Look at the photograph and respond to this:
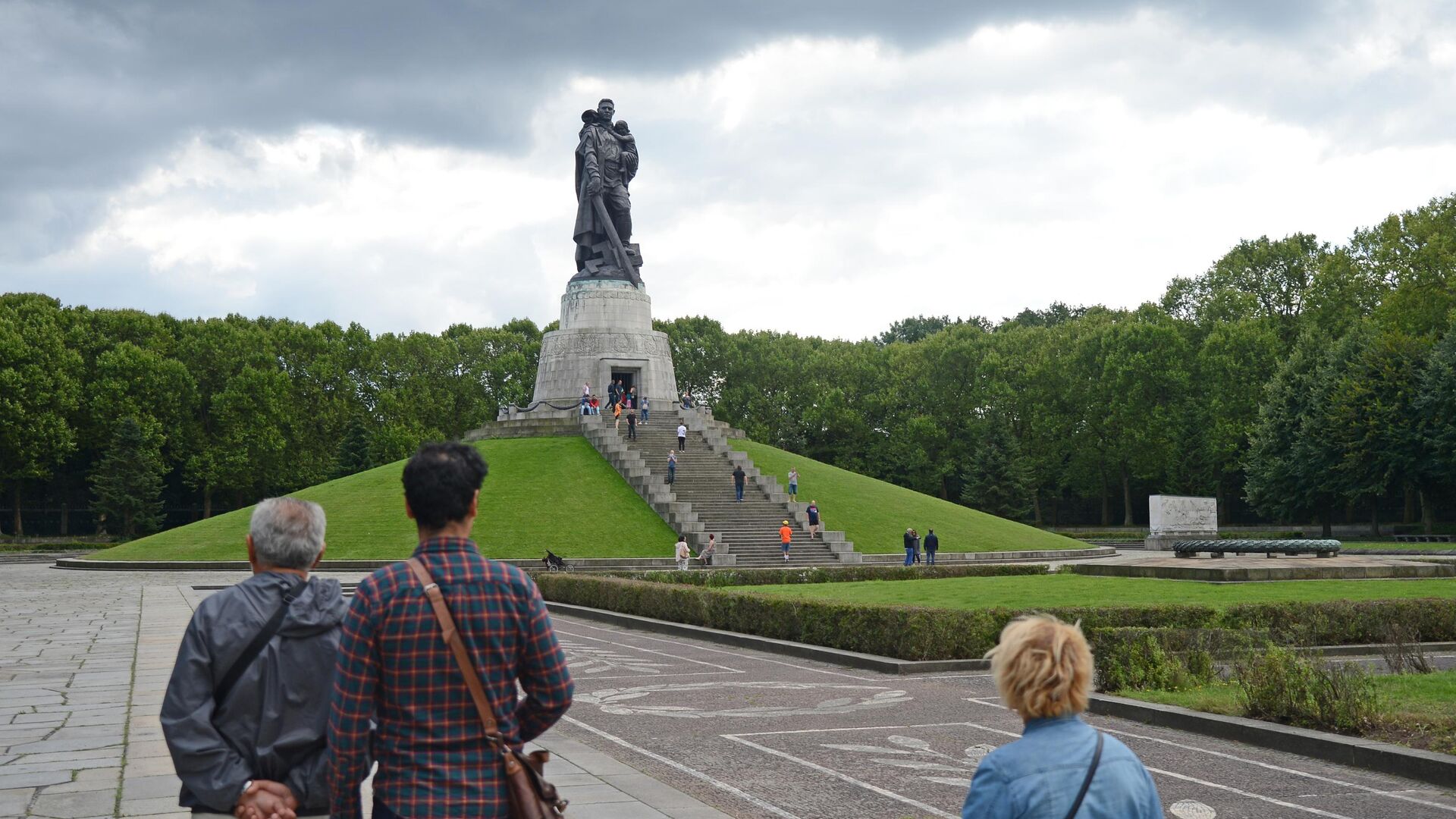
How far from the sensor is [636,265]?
2126 inches

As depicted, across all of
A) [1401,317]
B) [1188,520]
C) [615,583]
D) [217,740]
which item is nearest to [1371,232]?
[1401,317]

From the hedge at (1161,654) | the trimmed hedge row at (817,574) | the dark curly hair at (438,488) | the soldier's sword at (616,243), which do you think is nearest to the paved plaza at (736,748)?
the hedge at (1161,654)

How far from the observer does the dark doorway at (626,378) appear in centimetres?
5253

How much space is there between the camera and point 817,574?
28.9 meters

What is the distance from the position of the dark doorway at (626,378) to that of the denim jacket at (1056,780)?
48920mm

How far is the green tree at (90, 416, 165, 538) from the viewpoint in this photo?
6062 centimetres

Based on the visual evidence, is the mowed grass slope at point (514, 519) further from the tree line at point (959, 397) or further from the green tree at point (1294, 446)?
the green tree at point (1294, 446)

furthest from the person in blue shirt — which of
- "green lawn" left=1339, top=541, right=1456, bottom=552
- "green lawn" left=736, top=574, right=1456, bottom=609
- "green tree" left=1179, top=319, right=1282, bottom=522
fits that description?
"green tree" left=1179, top=319, right=1282, bottom=522

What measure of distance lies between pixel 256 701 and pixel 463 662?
3.30 feet

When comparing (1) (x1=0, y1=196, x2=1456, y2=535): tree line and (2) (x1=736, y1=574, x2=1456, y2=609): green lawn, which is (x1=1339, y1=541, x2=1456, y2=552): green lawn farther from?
(2) (x1=736, y1=574, x2=1456, y2=609): green lawn

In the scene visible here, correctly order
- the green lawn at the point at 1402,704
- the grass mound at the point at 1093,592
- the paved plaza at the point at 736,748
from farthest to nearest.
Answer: the grass mound at the point at 1093,592 → the green lawn at the point at 1402,704 → the paved plaza at the point at 736,748

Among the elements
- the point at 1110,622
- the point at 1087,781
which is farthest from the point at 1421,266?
the point at 1087,781

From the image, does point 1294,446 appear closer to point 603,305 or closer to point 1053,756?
point 603,305

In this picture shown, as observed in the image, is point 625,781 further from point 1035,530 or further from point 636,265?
point 636,265
